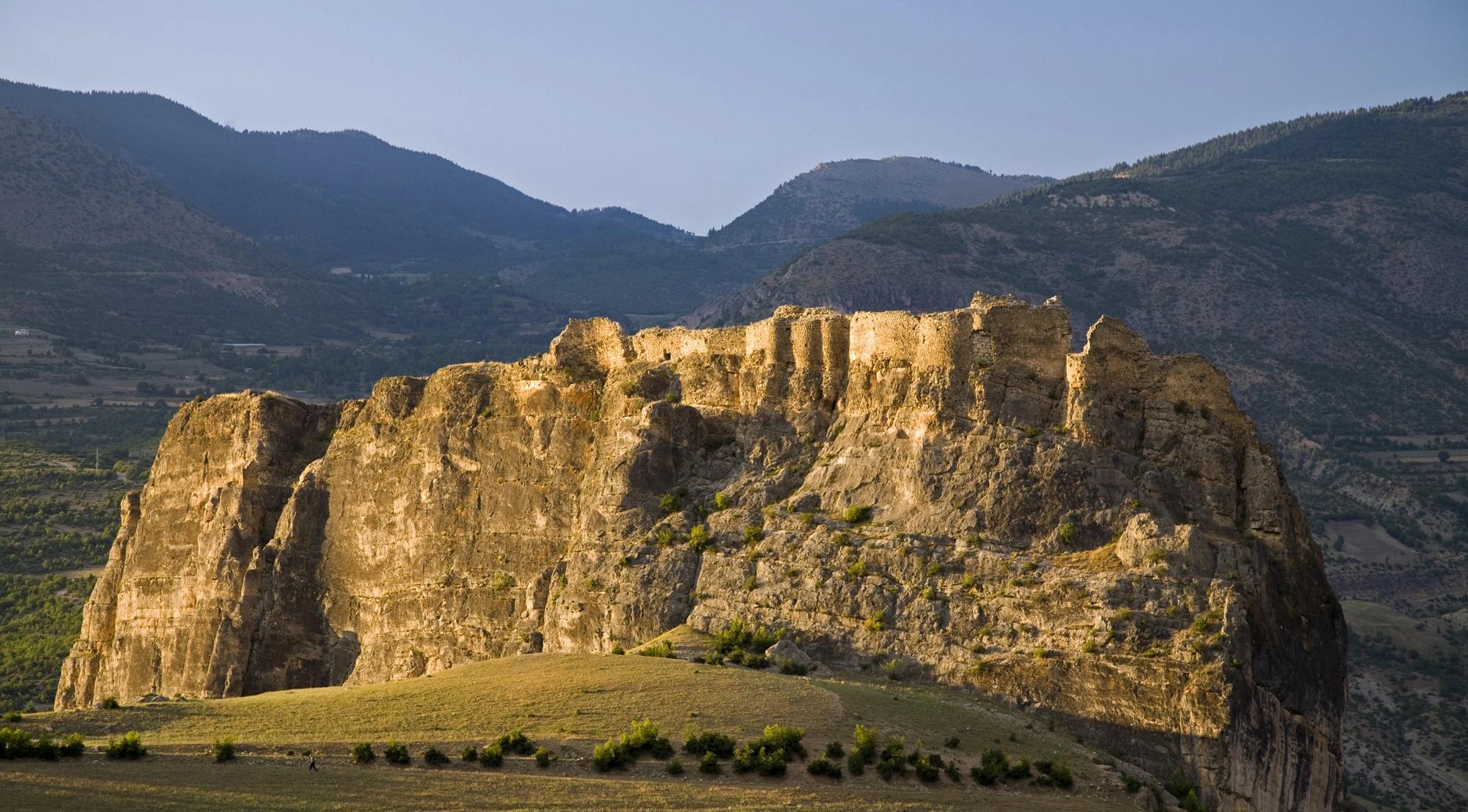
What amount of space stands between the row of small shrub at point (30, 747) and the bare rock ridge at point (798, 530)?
19162 millimetres

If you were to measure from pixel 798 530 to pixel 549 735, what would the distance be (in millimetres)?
13142

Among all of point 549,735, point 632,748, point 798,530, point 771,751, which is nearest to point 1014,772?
point 771,751

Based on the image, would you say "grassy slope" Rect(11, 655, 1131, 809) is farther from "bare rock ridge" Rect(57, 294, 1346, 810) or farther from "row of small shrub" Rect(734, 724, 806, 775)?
"bare rock ridge" Rect(57, 294, 1346, 810)

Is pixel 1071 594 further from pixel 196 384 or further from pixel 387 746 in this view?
pixel 196 384

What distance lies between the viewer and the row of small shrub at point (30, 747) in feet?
137

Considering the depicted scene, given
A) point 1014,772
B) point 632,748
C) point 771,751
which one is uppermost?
point 632,748

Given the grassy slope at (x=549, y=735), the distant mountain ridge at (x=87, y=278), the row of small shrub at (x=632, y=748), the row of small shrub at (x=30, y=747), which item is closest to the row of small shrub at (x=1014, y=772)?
the grassy slope at (x=549, y=735)

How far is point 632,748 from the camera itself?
148 feet

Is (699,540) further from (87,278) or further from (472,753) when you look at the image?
(87,278)

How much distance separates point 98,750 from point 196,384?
124 metres

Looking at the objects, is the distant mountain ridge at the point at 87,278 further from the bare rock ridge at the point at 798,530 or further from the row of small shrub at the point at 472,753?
the row of small shrub at the point at 472,753

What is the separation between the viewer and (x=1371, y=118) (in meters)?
188

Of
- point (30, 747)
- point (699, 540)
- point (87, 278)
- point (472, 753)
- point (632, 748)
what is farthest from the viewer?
point (87, 278)

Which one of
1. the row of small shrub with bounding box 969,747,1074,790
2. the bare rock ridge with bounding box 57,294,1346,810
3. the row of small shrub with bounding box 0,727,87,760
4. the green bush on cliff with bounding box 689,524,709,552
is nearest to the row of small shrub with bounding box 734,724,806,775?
the row of small shrub with bounding box 969,747,1074,790
